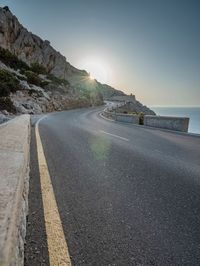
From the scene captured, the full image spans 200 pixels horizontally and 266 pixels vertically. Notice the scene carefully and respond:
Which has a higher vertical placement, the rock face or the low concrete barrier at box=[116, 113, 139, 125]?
the rock face

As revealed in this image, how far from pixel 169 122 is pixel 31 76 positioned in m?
30.4

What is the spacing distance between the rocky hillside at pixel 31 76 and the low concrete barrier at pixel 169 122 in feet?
46.6

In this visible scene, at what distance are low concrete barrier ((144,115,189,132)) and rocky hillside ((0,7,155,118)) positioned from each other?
1419 cm

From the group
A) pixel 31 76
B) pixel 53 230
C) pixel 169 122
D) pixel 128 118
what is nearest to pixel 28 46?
pixel 31 76

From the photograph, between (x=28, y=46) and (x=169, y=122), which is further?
(x=28, y=46)

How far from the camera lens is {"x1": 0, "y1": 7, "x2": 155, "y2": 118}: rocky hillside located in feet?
81.9

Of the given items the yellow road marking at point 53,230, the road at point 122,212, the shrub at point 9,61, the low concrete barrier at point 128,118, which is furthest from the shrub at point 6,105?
the shrub at point 9,61

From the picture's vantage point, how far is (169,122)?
1306 cm

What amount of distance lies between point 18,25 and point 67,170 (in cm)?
6593

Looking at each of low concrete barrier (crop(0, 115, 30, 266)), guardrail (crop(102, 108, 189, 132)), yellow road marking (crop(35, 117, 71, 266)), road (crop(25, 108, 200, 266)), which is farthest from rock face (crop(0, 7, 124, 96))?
low concrete barrier (crop(0, 115, 30, 266))

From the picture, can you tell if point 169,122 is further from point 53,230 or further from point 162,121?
point 53,230

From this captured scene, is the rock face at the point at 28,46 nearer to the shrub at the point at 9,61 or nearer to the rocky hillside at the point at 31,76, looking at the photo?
the rocky hillside at the point at 31,76

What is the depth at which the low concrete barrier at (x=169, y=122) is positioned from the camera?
1198 cm

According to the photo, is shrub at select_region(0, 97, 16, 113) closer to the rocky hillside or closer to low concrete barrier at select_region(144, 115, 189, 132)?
the rocky hillside
